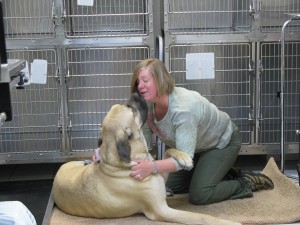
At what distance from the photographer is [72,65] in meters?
3.90

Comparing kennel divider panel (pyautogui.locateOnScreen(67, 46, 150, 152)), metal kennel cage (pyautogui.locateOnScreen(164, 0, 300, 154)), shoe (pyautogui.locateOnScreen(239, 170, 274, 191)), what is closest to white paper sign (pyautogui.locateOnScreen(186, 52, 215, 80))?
metal kennel cage (pyautogui.locateOnScreen(164, 0, 300, 154))

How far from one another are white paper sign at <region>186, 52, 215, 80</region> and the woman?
22.2 inches

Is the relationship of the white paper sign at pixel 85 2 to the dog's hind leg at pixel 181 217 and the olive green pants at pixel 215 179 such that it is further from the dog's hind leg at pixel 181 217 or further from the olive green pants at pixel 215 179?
the dog's hind leg at pixel 181 217

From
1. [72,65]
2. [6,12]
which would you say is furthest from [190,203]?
[6,12]

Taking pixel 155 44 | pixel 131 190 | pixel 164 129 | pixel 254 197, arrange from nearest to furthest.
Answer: pixel 131 190 < pixel 164 129 < pixel 254 197 < pixel 155 44

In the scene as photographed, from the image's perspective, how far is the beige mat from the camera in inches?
111

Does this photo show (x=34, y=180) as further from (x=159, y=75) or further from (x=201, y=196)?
(x=159, y=75)

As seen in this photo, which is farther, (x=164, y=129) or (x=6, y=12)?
(x=6, y=12)

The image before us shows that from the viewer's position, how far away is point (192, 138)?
9.40ft

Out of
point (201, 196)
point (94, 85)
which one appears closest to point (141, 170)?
point (201, 196)

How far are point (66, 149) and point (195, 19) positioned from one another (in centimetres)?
138

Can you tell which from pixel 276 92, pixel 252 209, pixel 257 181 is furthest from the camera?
pixel 276 92

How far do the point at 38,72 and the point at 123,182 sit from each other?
1.42 meters

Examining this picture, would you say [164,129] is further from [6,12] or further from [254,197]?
[6,12]
